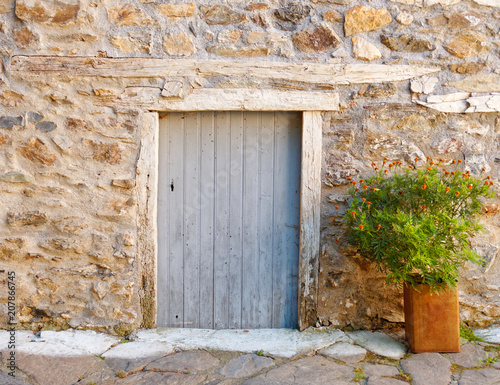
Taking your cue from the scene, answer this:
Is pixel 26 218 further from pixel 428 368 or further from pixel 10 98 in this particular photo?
pixel 428 368

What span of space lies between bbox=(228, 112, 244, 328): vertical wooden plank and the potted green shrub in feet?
2.68

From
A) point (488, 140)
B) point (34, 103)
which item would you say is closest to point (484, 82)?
point (488, 140)

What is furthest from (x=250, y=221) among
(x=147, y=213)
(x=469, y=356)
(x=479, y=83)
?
(x=479, y=83)

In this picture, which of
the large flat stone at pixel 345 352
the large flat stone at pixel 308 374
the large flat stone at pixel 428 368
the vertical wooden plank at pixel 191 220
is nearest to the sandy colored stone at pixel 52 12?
the vertical wooden plank at pixel 191 220

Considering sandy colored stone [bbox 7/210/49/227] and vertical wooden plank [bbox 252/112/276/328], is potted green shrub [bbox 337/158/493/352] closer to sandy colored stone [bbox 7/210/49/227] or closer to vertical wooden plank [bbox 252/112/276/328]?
vertical wooden plank [bbox 252/112/276/328]

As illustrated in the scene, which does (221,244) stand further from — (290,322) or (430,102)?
(430,102)

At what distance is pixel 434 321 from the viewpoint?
272 cm

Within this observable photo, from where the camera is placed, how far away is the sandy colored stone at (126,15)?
9.70 ft

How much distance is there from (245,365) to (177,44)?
2184 millimetres

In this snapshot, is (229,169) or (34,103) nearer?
(34,103)

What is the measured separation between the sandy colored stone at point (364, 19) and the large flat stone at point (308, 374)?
7.30 ft

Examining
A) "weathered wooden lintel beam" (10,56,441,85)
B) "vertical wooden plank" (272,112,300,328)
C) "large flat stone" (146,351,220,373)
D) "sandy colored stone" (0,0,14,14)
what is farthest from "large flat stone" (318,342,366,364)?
"sandy colored stone" (0,0,14,14)

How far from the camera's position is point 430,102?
9.89 feet

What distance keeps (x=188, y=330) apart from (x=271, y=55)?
2089mm
